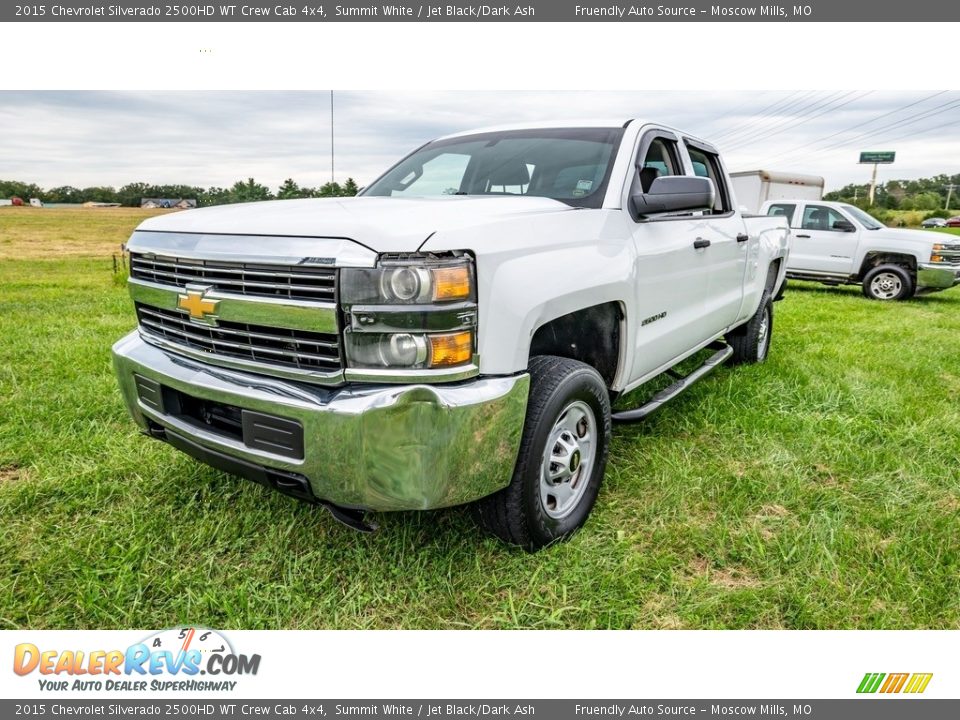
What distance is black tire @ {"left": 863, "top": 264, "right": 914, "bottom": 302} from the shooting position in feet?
35.4

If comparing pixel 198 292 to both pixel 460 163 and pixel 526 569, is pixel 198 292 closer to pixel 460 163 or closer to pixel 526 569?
pixel 526 569

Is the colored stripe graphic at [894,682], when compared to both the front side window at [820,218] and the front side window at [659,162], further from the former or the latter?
the front side window at [820,218]

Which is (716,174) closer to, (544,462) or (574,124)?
(574,124)

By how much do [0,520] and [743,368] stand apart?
516 centimetres

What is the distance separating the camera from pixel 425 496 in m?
2.01

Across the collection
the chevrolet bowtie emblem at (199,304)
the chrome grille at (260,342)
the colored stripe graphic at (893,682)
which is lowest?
the colored stripe graphic at (893,682)

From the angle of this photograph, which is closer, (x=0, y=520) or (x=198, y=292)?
(x=198, y=292)

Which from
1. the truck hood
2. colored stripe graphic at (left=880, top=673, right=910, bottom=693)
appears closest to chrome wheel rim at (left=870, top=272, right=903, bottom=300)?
the truck hood

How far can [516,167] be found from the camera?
11.2 ft

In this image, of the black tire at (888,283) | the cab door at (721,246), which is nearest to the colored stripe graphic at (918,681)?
the cab door at (721,246)

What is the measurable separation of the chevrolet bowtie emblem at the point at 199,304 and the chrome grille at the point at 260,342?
0.03 m

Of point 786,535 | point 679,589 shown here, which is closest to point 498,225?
point 679,589

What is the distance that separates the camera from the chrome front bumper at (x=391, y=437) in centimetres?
195

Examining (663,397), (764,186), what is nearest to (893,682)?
(663,397)
